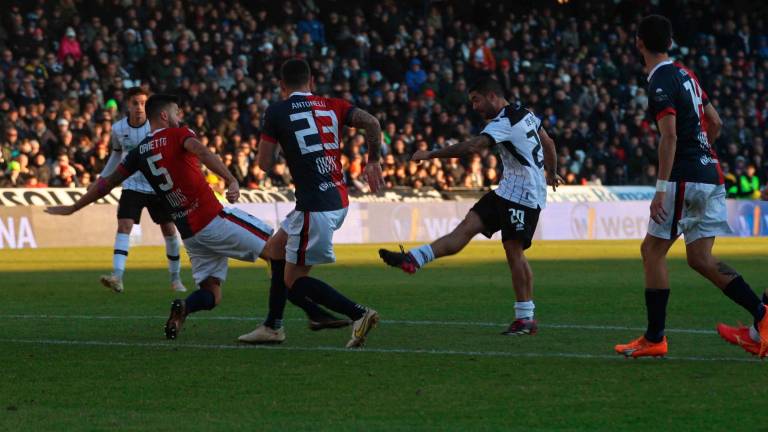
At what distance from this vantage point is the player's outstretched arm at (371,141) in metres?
9.36

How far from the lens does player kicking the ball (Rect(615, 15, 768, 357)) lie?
852 cm

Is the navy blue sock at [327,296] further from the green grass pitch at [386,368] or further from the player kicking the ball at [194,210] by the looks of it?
the player kicking the ball at [194,210]

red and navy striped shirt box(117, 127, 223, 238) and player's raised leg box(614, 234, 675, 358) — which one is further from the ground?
red and navy striped shirt box(117, 127, 223, 238)

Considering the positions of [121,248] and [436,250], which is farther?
[121,248]

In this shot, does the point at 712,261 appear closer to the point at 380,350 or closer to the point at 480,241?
the point at 380,350

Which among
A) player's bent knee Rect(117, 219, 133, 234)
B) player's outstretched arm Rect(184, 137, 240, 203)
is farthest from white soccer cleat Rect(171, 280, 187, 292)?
player's outstretched arm Rect(184, 137, 240, 203)

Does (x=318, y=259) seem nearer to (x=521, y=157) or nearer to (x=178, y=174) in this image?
(x=178, y=174)

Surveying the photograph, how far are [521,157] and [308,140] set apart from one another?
6.51ft

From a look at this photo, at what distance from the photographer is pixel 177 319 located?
10180 millimetres

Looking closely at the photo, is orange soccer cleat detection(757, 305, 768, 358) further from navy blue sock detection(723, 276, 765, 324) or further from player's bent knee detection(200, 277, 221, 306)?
player's bent knee detection(200, 277, 221, 306)

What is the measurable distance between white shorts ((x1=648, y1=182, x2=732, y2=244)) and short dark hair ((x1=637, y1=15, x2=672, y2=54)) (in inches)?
32.7

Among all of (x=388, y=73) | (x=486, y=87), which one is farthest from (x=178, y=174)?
(x=388, y=73)

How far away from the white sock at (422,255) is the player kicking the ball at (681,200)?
5.65 feet

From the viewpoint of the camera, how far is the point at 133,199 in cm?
1542
